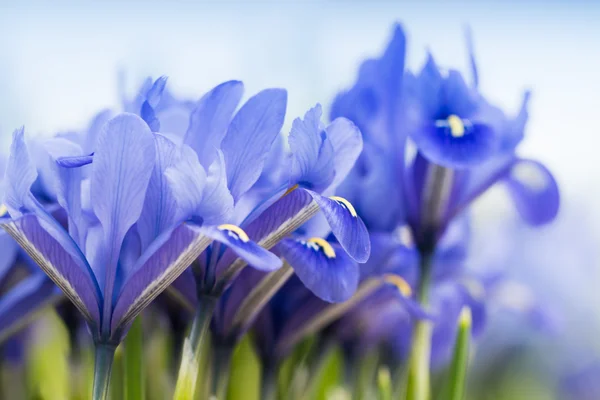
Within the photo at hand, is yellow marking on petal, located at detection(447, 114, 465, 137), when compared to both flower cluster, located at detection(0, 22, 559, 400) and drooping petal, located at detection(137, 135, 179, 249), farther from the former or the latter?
drooping petal, located at detection(137, 135, 179, 249)

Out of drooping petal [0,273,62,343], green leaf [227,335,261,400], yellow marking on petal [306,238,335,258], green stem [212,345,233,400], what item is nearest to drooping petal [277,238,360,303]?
yellow marking on petal [306,238,335,258]

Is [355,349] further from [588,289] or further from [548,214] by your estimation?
[588,289]

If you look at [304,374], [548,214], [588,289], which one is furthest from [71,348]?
[588,289]

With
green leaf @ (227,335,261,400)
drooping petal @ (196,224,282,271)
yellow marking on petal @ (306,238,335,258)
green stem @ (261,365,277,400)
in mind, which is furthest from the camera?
green leaf @ (227,335,261,400)

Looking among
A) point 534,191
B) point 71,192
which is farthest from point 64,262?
point 534,191

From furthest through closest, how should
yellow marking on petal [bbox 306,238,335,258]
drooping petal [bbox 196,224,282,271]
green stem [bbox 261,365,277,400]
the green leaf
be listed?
1. the green leaf
2. green stem [bbox 261,365,277,400]
3. yellow marking on petal [bbox 306,238,335,258]
4. drooping petal [bbox 196,224,282,271]

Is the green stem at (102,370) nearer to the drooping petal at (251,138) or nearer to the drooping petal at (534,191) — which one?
the drooping petal at (251,138)
